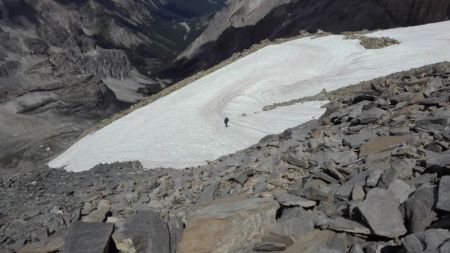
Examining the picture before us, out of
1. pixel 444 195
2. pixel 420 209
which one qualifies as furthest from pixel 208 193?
pixel 444 195

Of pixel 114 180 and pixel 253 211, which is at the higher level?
pixel 253 211

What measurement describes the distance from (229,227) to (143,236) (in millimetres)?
2266

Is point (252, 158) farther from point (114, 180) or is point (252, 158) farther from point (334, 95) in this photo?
point (334, 95)

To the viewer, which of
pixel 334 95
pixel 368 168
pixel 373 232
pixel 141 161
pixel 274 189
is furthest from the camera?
pixel 334 95

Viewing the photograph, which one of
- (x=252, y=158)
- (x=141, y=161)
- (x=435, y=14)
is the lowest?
(x=435, y=14)

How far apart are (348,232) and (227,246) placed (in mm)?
2758

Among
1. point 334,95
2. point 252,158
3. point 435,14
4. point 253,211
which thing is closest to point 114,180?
point 252,158

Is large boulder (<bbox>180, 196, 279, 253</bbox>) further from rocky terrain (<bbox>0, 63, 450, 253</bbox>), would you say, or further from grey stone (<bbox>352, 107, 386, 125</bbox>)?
grey stone (<bbox>352, 107, 386, 125</bbox>)

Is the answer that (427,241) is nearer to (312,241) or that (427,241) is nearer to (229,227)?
(312,241)

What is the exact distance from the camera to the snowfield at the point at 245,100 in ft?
96.3

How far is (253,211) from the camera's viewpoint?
1298 centimetres

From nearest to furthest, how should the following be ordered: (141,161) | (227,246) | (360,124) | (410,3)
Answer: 1. (227,246)
2. (360,124)
3. (141,161)
4. (410,3)

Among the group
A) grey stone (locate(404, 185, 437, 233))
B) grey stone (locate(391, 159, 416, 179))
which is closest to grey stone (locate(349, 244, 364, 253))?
grey stone (locate(404, 185, 437, 233))

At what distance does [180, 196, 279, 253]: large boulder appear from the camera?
41.1 feet
